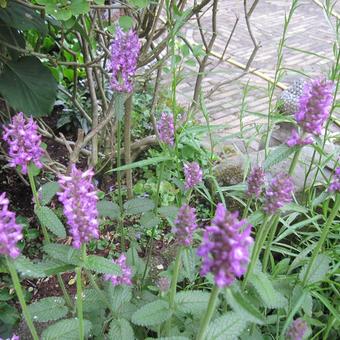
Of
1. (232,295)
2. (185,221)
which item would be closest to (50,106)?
(185,221)

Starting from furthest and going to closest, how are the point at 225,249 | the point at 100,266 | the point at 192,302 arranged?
the point at 192,302, the point at 100,266, the point at 225,249

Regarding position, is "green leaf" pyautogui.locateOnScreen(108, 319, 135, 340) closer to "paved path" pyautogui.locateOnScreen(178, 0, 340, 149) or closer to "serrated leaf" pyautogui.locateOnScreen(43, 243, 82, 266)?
"serrated leaf" pyautogui.locateOnScreen(43, 243, 82, 266)

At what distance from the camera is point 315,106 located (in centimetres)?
117

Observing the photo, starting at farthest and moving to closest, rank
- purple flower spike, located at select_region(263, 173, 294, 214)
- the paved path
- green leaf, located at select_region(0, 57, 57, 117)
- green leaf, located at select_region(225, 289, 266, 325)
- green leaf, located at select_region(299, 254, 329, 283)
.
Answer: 1. the paved path
2. green leaf, located at select_region(0, 57, 57, 117)
3. green leaf, located at select_region(299, 254, 329, 283)
4. purple flower spike, located at select_region(263, 173, 294, 214)
5. green leaf, located at select_region(225, 289, 266, 325)

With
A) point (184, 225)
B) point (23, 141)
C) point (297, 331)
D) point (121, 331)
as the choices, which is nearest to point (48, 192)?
point (23, 141)

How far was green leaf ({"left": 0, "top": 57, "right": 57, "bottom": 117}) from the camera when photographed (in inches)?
85.2

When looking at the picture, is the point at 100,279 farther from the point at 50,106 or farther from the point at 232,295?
the point at 232,295

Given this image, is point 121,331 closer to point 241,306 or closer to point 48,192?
point 48,192

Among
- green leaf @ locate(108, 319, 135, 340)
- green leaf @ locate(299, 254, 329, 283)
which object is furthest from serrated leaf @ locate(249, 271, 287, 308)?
green leaf @ locate(108, 319, 135, 340)

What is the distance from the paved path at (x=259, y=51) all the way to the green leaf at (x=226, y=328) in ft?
8.92

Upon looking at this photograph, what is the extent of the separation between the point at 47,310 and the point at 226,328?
0.63 m

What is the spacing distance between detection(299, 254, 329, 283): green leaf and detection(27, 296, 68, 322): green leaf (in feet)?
2.73

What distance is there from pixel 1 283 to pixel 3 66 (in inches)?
40.9

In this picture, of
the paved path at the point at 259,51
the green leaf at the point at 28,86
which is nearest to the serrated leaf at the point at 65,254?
the green leaf at the point at 28,86
